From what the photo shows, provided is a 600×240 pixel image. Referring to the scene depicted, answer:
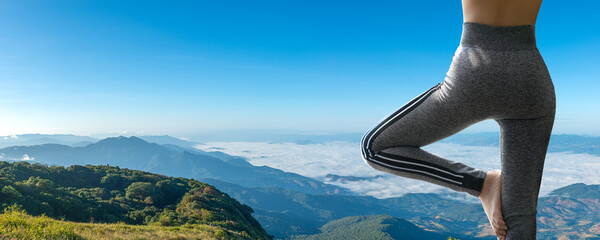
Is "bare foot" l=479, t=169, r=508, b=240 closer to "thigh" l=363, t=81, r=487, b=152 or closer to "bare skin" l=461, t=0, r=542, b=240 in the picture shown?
"thigh" l=363, t=81, r=487, b=152

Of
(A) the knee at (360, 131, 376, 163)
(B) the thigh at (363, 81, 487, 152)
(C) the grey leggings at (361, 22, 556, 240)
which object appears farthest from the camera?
(A) the knee at (360, 131, 376, 163)

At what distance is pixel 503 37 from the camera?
139 cm

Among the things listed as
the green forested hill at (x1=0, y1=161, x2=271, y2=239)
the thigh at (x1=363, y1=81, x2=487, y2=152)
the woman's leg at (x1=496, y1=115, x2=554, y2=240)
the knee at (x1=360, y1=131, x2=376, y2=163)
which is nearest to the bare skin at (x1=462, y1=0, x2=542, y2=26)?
the thigh at (x1=363, y1=81, x2=487, y2=152)

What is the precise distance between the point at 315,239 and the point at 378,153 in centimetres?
16601

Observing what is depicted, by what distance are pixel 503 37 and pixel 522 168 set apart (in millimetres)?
673

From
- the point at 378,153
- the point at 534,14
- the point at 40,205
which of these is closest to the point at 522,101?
the point at 534,14

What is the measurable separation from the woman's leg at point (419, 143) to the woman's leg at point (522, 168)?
0.49 ft

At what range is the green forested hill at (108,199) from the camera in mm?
24655

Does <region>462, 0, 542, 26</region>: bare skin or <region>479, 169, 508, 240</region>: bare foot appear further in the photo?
<region>479, 169, 508, 240</region>: bare foot

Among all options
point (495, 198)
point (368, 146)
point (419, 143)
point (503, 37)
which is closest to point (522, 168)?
point (495, 198)

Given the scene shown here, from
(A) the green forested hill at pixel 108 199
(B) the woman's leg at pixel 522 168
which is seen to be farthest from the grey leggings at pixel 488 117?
(A) the green forested hill at pixel 108 199

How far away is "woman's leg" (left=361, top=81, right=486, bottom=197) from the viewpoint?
1.55m

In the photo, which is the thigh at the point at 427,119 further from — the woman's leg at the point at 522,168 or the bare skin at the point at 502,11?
the bare skin at the point at 502,11

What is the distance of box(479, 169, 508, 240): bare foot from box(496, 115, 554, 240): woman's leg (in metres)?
0.02
